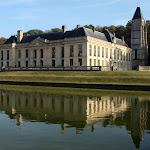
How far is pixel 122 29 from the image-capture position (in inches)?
3915

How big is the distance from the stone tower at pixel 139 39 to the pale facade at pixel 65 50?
4.53m

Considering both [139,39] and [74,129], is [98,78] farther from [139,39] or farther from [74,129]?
[139,39]

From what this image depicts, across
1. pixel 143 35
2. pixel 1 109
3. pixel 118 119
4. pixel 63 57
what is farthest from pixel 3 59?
pixel 118 119

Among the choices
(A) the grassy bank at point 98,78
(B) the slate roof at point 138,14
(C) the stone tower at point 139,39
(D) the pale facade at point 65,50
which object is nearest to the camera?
(A) the grassy bank at point 98,78

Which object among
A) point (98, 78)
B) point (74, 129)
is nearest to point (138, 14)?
point (98, 78)

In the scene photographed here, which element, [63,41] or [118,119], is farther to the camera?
[63,41]

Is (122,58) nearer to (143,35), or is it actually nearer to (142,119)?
(143,35)

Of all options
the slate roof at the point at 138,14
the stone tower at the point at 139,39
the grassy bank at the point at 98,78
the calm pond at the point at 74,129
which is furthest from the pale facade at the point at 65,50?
the calm pond at the point at 74,129

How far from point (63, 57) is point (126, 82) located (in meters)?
31.1

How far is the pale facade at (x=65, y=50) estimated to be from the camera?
6053 cm

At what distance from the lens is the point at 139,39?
81438mm

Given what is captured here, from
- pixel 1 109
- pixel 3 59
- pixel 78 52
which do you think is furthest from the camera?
pixel 3 59

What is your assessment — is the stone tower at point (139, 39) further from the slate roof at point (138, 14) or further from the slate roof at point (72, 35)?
the slate roof at point (72, 35)

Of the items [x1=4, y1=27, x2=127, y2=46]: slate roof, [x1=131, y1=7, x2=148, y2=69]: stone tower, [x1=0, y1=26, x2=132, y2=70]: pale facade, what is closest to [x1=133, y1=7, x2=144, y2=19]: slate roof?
[x1=131, y1=7, x2=148, y2=69]: stone tower
